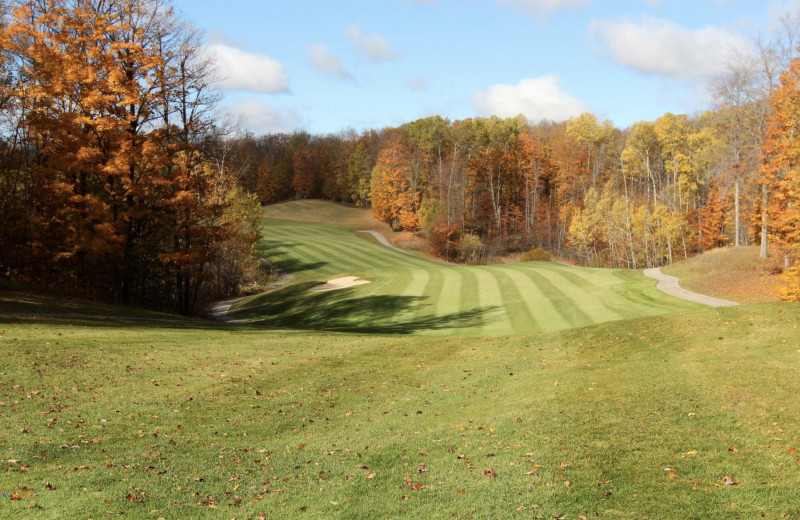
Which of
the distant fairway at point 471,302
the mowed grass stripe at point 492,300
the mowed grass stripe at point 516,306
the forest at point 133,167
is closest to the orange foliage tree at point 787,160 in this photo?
the forest at point 133,167

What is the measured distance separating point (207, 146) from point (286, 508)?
27.9 meters

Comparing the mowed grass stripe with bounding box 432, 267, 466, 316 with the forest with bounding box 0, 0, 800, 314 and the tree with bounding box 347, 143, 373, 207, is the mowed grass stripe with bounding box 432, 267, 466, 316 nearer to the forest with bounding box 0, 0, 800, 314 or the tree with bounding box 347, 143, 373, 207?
the forest with bounding box 0, 0, 800, 314

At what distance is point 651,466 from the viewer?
7.05 metres

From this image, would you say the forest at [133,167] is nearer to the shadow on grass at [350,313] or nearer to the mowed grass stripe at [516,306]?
the shadow on grass at [350,313]

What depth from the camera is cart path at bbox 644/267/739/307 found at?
24.9m

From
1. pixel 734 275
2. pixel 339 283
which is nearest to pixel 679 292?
pixel 734 275

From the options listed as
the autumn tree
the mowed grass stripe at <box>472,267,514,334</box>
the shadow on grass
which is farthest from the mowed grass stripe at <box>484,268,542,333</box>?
the autumn tree

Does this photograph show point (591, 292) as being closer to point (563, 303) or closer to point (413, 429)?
point (563, 303)

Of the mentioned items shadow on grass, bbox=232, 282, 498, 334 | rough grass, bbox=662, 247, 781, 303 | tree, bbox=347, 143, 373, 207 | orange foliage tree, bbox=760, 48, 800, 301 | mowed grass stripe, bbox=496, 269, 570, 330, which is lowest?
shadow on grass, bbox=232, 282, 498, 334

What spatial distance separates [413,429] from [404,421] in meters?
0.54

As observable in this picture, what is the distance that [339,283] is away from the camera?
39906mm

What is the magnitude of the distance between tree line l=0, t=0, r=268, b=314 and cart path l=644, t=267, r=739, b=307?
2220 cm

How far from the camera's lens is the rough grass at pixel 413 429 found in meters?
6.41

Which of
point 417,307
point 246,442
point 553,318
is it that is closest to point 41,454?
point 246,442
